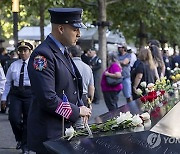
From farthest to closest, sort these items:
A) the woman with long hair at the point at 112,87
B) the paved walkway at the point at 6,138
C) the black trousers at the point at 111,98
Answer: the black trousers at the point at 111,98 < the woman with long hair at the point at 112,87 < the paved walkway at the point at 6,138

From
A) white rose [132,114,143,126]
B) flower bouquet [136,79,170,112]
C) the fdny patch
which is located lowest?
flower bouquet [136,79,170,112]

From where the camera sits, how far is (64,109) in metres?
4.02

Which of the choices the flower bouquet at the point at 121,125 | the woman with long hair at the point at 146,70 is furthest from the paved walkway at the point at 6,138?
the flower bouquet at the point at 121,125

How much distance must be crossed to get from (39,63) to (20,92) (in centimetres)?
395

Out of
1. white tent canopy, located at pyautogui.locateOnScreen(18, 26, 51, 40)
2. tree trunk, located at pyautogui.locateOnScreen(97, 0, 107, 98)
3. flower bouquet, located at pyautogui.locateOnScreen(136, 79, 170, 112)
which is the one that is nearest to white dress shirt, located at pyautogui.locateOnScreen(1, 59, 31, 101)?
flower bouquet, located at pyautogui.locateOnScreen(136, 79, 170, 112)

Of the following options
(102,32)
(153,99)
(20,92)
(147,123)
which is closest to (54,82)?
(147,123)

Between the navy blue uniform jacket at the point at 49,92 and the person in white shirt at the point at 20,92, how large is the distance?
3.63m

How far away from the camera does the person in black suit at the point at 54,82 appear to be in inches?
158

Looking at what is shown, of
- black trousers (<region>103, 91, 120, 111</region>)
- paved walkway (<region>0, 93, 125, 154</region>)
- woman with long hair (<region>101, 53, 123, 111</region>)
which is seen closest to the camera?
paved walkway (<region>0, 93, 125, 154</region>)

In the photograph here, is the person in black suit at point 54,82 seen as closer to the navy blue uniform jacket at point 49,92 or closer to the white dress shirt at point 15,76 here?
the navy blue uniform jacket at point 49,92

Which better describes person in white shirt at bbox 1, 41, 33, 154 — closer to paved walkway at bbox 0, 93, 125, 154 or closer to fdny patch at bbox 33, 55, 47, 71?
paved walkway at bbox 0, 93, 125, 154

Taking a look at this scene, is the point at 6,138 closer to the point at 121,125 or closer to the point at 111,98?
the point at 111,98

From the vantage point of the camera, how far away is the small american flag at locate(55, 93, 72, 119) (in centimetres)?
400

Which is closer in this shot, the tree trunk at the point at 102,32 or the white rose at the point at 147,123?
the white rose at the point at 147,123
